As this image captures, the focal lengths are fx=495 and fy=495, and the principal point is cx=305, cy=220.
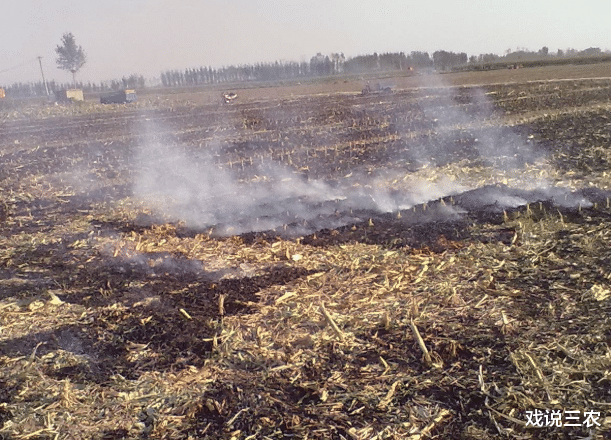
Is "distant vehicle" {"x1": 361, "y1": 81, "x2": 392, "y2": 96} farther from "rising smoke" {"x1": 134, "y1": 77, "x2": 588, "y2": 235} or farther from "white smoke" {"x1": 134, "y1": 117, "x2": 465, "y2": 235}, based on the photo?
"white smoke" {"x1": 134, "y1": 117, "x2": 465, "y2": 235}

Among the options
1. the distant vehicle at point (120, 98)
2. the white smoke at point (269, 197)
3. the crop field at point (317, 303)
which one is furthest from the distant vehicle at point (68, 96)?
the white smoke at point (269, 197)

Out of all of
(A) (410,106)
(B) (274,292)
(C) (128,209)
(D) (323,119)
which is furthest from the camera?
(A) (410,106)

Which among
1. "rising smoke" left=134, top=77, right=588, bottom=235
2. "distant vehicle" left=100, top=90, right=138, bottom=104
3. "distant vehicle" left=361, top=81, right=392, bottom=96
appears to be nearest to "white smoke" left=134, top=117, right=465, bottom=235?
"rising smoke" left=134, top=77, right=588, bottom=235

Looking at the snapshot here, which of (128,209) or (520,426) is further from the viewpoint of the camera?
(128,209)

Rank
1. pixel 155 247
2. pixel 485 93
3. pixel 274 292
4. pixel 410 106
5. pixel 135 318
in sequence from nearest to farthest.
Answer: pixel 135 318 → pixel 274 292 → pixel 155 247 → pixel 410 106 → pixel 485 93

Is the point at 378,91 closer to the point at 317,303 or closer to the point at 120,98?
the point at 120,98

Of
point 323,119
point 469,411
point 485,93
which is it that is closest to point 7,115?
point 323,119

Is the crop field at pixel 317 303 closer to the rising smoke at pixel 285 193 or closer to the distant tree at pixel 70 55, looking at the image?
the rising smoke at pixel 285 193

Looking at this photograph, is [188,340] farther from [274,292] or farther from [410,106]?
[410,106]

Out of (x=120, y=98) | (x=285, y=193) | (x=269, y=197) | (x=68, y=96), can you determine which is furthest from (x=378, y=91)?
(x=269, y=197)

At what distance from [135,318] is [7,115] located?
40827 mm

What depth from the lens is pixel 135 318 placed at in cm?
518

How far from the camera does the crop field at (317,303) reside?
3.66 m

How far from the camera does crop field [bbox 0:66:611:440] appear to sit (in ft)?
12.0
